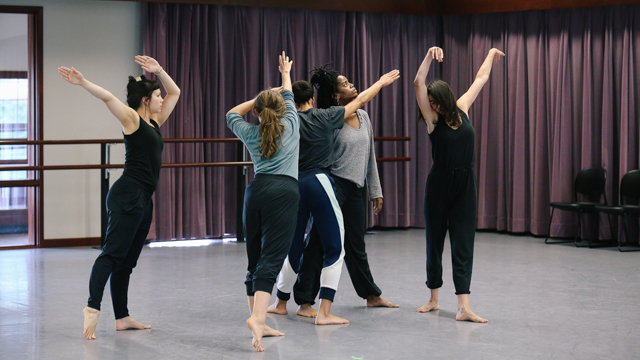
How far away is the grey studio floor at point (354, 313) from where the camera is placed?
3.27 meters

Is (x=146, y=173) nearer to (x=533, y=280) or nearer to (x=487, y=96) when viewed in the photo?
(x=533, y=280)

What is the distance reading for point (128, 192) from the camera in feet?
11.2

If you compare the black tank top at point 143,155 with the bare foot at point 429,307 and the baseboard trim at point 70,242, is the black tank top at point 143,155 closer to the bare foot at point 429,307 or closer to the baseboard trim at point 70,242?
the bare foot at point 429,307

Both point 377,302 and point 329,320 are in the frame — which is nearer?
point 329,320

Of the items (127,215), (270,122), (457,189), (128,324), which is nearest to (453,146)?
(457,189)

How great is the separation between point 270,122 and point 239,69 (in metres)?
3.97

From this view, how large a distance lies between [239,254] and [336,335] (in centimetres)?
274

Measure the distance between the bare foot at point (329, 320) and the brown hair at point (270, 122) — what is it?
997 mm

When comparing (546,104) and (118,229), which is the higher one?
(546,104)

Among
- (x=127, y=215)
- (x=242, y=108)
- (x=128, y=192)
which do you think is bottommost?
(x=127, y=215)

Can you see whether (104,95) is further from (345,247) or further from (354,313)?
(354,313)

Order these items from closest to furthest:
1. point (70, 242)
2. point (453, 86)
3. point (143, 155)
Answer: point (143, 155) < point (70, 242) < point (453, 86)

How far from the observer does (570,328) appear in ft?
11.9

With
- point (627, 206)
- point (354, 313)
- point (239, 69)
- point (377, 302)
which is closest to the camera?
point (354, 313)
